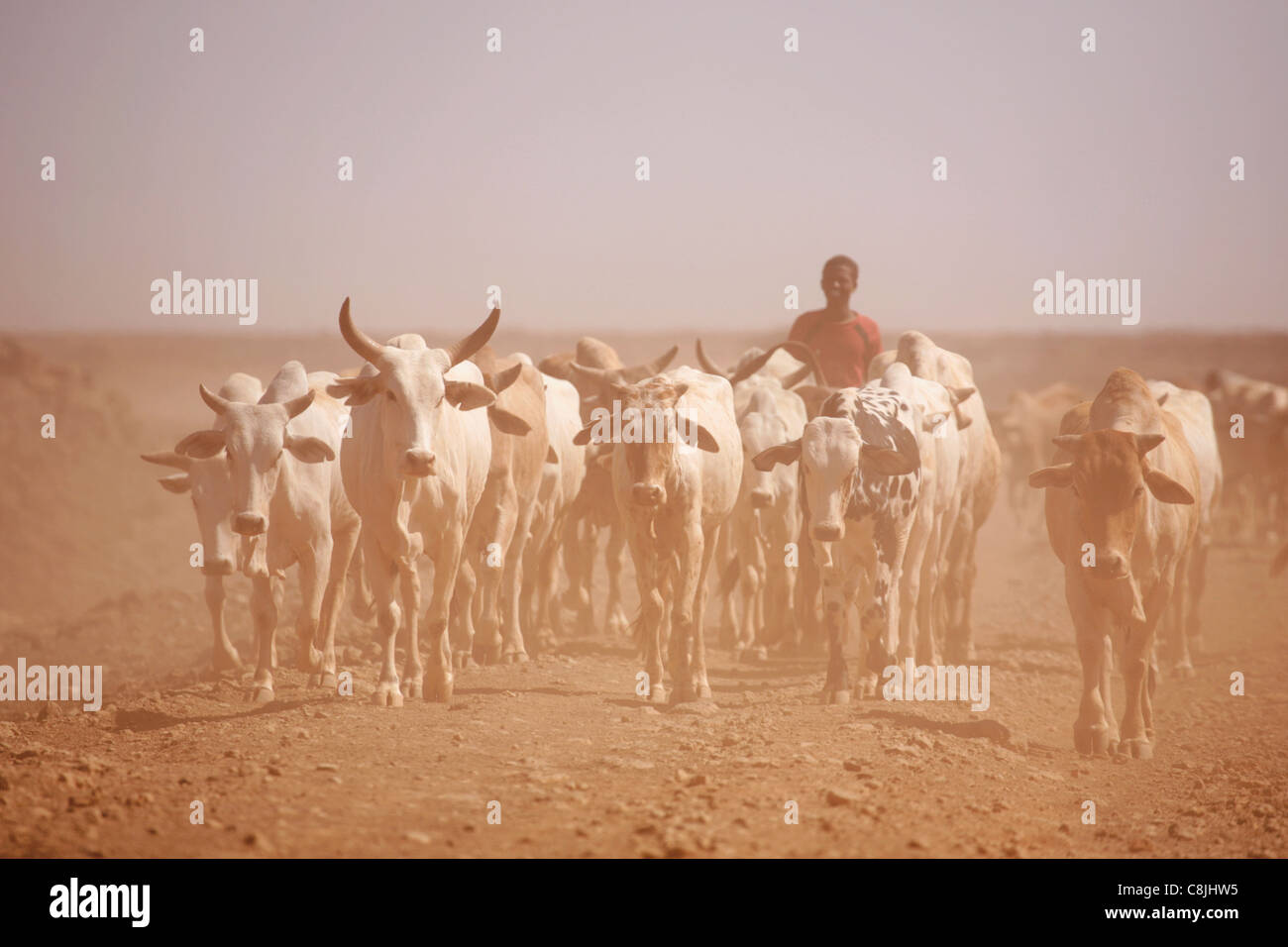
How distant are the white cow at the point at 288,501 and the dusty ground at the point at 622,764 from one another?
461mm

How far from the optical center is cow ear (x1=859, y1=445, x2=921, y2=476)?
10.7m

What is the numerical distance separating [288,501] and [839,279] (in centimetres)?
657

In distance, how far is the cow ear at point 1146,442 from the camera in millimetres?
9688

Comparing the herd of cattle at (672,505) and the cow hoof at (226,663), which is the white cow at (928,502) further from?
the cow hoof at (226,663)

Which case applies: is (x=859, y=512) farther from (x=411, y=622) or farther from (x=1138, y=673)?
(x=411, y=622)

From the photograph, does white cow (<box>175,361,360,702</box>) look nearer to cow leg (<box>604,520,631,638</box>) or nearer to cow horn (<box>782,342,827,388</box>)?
cow leg (<box>604,520,631,638</box>)

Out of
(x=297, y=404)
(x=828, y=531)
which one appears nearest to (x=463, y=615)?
(x=297, y=404)

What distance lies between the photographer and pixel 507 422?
36.1 feet

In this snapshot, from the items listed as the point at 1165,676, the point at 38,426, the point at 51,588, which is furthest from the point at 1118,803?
the point at 38,426

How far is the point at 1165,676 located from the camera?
513 inches

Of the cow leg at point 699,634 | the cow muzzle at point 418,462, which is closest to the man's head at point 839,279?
the cow leg at point 699,634

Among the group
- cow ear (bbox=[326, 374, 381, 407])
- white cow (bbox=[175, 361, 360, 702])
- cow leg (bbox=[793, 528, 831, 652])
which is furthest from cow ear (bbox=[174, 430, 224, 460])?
cow leg (bbox=[793, 528, 831, 652])
